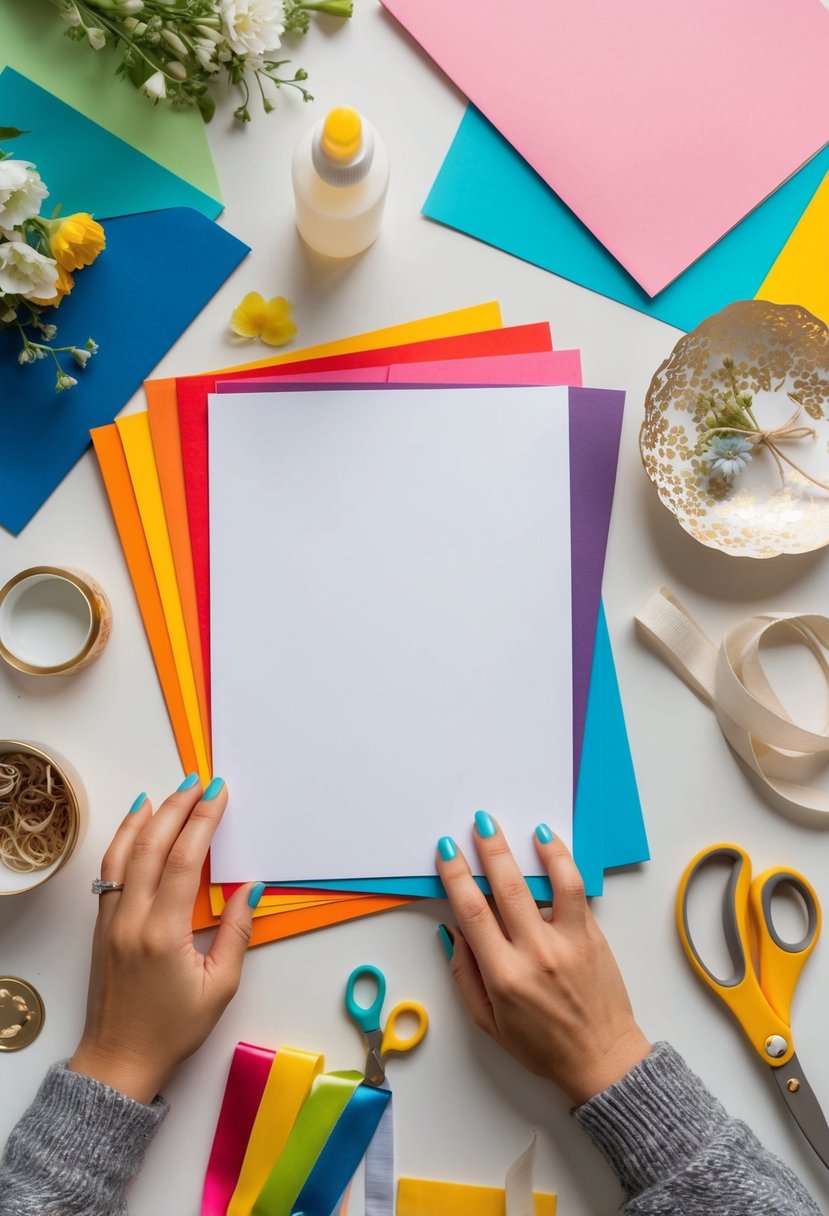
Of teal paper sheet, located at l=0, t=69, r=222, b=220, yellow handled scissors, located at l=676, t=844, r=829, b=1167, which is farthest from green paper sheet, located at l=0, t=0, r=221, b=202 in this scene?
yellow handled scissors, located at l=676, t=844, r=829, b=1167

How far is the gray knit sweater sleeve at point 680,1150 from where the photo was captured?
2.71ft

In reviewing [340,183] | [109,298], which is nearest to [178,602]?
[109,298]

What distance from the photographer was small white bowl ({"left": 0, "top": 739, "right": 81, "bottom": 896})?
0.88 meters

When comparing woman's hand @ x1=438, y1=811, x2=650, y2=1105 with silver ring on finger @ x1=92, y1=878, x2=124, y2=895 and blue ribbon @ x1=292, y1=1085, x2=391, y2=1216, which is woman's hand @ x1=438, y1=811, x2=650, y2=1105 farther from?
silver ring on finger @ x1=92, y1=878, x2=124, y2=895

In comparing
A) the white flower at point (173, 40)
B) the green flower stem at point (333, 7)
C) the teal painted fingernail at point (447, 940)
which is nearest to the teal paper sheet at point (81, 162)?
the white flower at point (173, 40)

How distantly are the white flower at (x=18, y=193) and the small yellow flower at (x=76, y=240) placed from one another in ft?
0.10

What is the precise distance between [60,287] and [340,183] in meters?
0.30

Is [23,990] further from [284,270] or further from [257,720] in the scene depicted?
[284,270]

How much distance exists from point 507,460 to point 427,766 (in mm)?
318

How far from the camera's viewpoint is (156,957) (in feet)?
2.87

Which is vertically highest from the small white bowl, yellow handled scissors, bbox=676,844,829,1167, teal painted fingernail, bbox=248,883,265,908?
the small white bowl

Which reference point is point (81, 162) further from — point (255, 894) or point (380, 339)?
point (255, 894)

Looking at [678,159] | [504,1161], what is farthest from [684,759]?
[678,159]

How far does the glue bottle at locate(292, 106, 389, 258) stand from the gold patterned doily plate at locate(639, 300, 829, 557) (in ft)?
1.09
